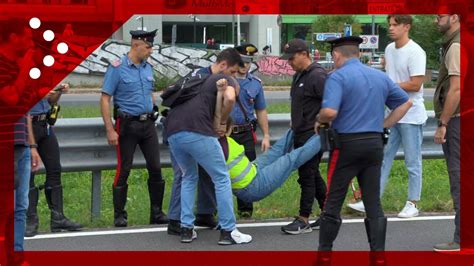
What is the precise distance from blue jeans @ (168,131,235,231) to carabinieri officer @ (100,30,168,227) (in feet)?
2.33

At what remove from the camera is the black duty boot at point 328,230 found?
5.46m

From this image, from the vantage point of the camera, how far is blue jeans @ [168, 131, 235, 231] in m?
6.36

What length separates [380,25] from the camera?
47406 millimetres

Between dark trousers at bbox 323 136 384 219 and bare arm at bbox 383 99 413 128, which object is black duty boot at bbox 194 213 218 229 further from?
bare arm at bbox 383 99 413 128

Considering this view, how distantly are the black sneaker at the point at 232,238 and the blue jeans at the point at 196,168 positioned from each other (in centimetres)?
4

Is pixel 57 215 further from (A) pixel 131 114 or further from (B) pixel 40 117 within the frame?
(A) pixel 131 114

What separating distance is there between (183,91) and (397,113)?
73.4 inches

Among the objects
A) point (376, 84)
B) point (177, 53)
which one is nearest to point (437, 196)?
point (376, 84)

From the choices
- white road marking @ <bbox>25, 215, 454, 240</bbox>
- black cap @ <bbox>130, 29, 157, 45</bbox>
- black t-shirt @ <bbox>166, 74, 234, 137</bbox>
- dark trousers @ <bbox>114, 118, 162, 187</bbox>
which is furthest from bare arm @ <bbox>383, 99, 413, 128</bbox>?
black cap @ <bbox>130, 29, 157, 45</bbox>

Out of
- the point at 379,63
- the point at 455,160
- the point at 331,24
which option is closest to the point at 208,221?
the point at 455,160

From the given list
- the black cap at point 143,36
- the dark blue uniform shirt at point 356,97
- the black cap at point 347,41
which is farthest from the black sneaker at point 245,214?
the black cap at point 347,41

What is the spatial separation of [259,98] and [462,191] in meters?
2.34

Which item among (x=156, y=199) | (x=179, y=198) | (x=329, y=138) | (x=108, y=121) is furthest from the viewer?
(x=156, y=199)

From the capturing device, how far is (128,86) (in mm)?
7109
